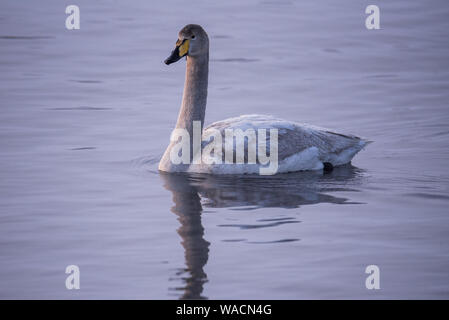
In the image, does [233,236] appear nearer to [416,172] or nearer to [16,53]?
[416,172]

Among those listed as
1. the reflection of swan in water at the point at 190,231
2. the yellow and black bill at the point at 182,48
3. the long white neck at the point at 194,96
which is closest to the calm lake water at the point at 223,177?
the reflection of swan in water at the point at 190,231

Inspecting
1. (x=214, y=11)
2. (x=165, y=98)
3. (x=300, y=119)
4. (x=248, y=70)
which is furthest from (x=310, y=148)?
(x=214, y=11)

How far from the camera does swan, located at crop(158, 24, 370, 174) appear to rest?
1249 cm

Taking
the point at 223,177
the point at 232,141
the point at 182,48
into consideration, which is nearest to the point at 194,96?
the point at 182,48

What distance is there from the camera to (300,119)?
15.4 meters

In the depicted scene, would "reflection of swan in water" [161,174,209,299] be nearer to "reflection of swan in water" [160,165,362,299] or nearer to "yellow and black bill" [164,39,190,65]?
"reflection of swan in water" [160,165,362,299]

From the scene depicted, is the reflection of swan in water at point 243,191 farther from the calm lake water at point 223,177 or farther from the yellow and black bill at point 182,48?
the yellow and black bill at point 182,48

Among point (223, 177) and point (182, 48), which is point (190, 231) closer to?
point (223, 177)

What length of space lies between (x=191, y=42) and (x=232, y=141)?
58.8 inches

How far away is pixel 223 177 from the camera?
40.8 feet

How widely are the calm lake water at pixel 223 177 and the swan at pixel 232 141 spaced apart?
210 mm

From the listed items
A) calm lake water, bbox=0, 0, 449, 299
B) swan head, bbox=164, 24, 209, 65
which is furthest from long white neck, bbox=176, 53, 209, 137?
calm lake water, bbox=0, 0, 449, 299

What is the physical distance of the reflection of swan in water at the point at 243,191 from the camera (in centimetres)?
1058
